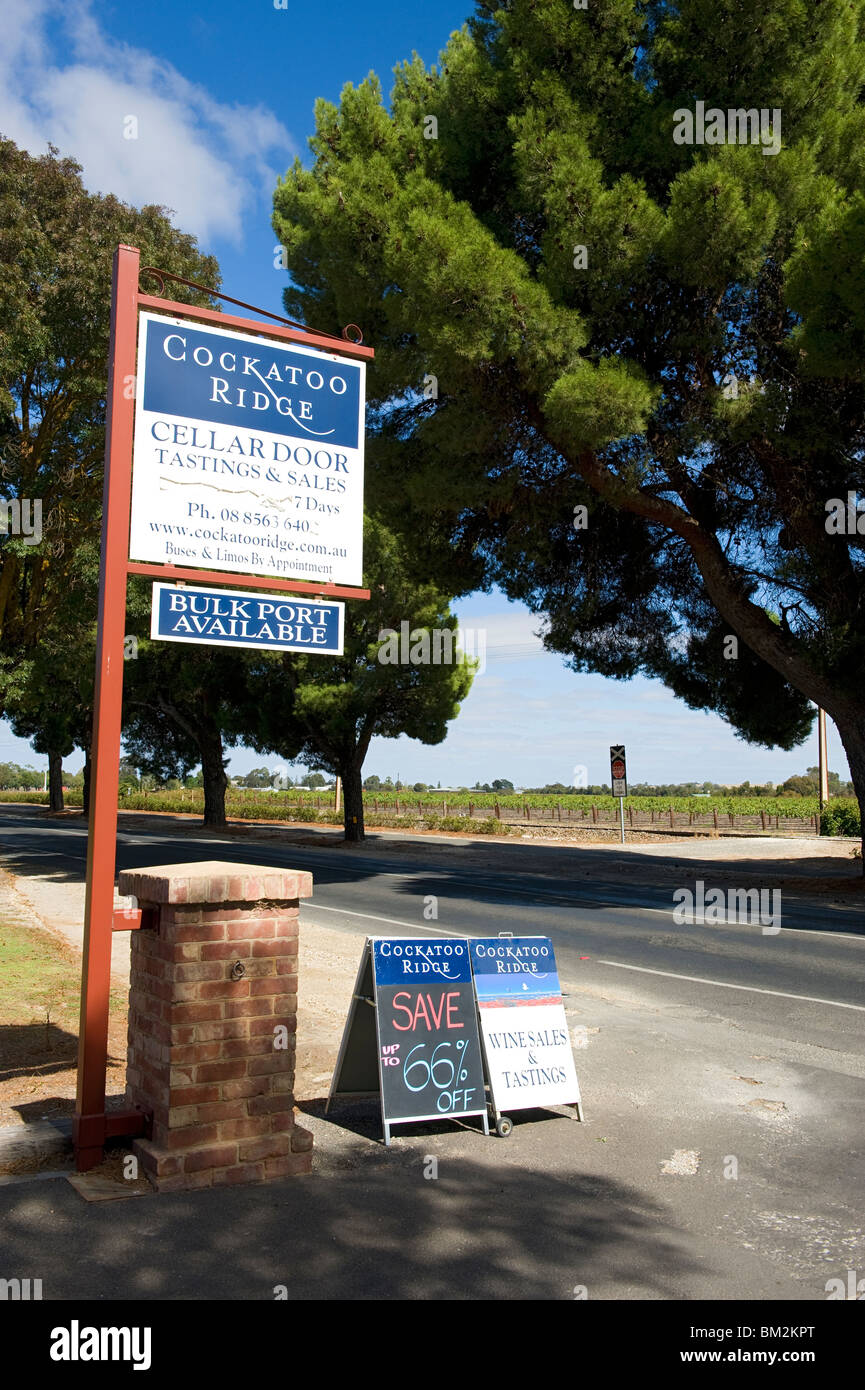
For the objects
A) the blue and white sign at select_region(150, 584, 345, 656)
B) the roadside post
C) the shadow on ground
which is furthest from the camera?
the roadside post

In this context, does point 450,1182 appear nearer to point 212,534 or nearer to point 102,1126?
point 102,1126

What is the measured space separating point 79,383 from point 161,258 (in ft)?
8.46

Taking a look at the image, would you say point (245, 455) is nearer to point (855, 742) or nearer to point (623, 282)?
point (623, 282)

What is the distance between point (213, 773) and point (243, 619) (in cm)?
3703

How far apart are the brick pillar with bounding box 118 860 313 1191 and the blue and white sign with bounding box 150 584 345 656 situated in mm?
1174

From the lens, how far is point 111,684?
496 centimetres

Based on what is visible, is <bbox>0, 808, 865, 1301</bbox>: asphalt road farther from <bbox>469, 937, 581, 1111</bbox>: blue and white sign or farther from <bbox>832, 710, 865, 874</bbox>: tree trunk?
<bbox>832, 710, 865, 874</bbox>: tree trunk

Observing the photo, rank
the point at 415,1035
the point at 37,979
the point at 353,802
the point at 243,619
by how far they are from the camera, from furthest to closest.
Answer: the point at 353,802 → the point at 37,979 → the point at 415,1035 → the point at 243,619

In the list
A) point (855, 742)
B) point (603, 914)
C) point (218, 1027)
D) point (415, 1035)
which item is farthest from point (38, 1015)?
point (855, 742)

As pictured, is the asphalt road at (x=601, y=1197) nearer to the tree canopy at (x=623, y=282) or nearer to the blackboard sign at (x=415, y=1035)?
the blackboard sign at (x=415, y=1035)

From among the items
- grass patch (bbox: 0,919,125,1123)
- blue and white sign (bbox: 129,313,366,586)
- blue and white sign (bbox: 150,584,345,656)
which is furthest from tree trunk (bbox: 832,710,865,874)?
blue and white sign (bbox: 150,584,345,656)

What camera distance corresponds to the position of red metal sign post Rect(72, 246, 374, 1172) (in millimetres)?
4637

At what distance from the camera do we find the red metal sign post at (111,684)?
183 inches

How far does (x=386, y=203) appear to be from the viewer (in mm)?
17172
